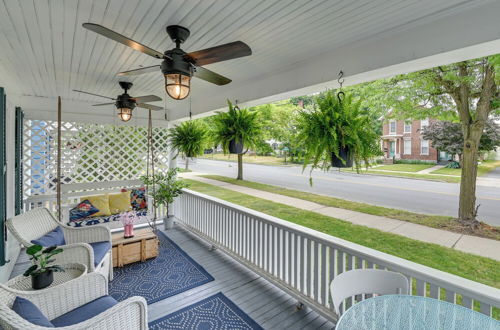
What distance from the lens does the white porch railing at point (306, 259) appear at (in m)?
1.36

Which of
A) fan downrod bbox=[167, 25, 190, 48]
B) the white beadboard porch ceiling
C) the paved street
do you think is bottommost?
the paved street

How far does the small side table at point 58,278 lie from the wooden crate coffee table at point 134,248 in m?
1.03

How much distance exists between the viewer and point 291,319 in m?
2.14

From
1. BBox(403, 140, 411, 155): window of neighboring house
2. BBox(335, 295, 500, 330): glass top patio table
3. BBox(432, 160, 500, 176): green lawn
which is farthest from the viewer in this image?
BBox(403, 140, 411, 155): window of neighboring house

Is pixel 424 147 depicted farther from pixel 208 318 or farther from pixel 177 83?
pixel 177 83

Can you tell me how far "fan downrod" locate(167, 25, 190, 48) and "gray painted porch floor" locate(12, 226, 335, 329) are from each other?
7.84 feet

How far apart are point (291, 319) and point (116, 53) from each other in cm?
299

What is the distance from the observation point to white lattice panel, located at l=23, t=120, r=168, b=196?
4121 millimetres

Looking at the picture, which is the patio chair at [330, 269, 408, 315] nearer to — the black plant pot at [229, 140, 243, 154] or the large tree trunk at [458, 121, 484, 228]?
the black plant pot at [229, 140, 243, 154]

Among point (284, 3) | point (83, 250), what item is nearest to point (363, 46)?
point (284, 3)

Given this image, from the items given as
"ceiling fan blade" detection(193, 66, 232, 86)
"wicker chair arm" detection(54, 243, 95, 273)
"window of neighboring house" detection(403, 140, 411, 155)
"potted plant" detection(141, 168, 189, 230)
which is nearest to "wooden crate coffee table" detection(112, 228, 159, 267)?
"wicker chair arm" detection(54, 243, 95, 273)

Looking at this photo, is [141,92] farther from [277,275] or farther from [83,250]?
[277,275]

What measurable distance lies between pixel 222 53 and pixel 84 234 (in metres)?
2.62

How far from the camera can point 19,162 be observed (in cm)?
362
